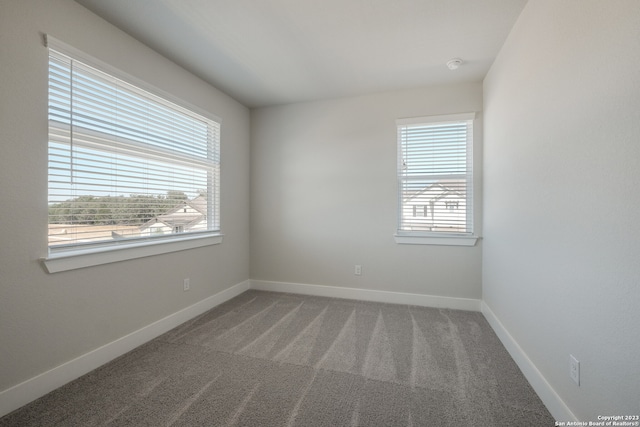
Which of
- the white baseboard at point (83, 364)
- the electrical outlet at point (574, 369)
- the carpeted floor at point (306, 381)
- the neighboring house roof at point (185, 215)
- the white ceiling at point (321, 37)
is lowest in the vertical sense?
the carpeted floor at point (306, 381)

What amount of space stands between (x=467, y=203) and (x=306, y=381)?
251 cm

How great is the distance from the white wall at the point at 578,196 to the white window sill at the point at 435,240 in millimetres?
869

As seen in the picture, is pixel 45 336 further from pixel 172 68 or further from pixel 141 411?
pixel 172 68

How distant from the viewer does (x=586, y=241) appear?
4.10 feet

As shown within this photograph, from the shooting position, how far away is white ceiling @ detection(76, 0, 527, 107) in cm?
189

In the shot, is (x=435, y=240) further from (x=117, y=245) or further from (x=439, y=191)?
(x=117, y=245)

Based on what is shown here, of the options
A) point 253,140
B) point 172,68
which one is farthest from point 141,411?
point 253,140

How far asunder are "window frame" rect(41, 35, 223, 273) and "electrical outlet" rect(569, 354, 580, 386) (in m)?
2.95

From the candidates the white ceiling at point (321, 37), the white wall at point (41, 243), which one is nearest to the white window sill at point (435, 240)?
the white ceiling at point (321, 37)

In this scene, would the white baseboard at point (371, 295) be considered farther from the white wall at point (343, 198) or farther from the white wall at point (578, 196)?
the white wall at point (578, 196)

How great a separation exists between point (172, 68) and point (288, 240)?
232 centimetres

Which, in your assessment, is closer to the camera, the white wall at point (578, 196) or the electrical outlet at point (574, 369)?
the white wall at point (578, 196)

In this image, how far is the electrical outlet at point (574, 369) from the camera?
51.6 inches

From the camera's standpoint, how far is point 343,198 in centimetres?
348
